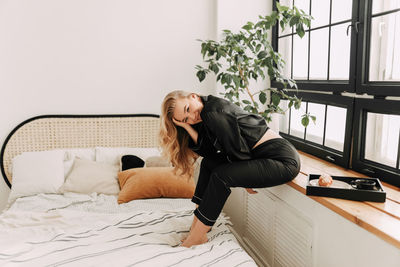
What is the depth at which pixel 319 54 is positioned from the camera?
97.7 inches

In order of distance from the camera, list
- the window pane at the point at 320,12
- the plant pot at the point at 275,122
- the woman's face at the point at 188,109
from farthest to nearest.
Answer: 1. the plant pot at the point at 275,122
2. the window pane at the point at 320,12
3. the woman's face at the point at 188,109

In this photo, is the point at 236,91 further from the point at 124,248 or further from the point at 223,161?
the point at 124,248

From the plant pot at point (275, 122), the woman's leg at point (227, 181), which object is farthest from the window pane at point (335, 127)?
the woman's leg at point (227, 181)

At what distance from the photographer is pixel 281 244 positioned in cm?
201

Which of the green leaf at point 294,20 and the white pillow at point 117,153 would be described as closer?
the green leaf at point 294,20

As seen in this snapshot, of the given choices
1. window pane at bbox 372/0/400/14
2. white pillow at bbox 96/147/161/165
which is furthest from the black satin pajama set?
white pillow at bbox 96/147/161/165

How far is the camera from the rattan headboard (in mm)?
2970

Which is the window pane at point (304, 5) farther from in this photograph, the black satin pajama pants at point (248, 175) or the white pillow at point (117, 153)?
the white pillow at point (117, 153)

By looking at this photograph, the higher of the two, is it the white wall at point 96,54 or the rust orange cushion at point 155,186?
the white wall at point 96,54

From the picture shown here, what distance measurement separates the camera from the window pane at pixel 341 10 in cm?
216

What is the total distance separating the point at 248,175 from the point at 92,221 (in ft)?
3.27

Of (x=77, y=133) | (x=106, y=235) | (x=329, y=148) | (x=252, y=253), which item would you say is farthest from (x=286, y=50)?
(x=106, y=235)

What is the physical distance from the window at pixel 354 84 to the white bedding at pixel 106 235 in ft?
2.99

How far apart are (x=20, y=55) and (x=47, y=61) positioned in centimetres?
22
